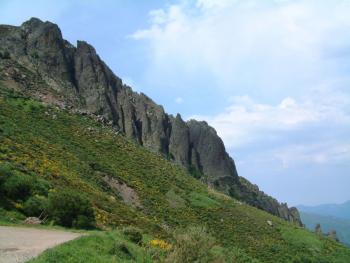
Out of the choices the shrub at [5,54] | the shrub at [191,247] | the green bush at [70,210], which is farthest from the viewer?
the shrub at [5,54]

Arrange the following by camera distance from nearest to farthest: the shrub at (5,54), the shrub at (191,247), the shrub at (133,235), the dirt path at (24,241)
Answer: the dirt path at (24,241), the shrub at (191,247), the shrub at (133,235), the shrub at (5,54)

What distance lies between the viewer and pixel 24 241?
18609 mm

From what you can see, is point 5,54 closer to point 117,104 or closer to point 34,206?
point 117,104

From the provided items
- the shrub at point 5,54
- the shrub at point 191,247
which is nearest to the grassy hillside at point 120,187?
the shrub at point 191,247

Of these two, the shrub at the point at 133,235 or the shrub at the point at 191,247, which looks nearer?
the shrub at the point at 191,247

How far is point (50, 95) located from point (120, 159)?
15078mm

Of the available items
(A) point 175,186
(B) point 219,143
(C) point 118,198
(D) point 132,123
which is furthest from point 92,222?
(B) point 219,143

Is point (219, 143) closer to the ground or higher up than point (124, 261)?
higher up

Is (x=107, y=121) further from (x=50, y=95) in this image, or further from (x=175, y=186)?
(x=175, y=186)

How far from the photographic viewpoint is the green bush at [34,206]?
26.1 metres

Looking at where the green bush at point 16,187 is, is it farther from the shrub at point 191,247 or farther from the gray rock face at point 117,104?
the gray rock face at point 117,104

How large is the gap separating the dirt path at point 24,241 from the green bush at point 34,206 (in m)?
3.36

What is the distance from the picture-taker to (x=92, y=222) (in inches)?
1105

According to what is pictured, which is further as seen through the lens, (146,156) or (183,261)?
(146,156)
